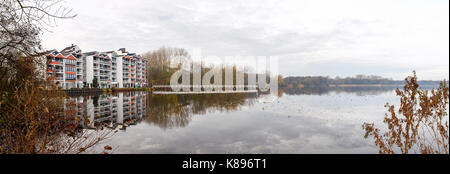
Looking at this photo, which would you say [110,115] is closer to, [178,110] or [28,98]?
[178,110]

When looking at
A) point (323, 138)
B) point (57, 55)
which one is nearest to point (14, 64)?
point (323, 138)

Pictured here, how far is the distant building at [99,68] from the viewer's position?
2035 inches

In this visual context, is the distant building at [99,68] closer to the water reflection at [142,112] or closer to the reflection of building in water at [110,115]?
the water reflection at [142,112]

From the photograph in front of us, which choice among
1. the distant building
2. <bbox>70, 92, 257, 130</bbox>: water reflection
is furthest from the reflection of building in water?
the distant building

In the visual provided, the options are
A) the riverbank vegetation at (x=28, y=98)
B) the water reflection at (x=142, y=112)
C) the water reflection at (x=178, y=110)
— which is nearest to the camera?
the riverbank vegetation at (x=28, y=98)

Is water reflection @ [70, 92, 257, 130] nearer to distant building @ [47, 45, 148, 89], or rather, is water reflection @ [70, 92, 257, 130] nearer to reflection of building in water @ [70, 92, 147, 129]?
reflection of building in water @ [70, 92, 147, 129]

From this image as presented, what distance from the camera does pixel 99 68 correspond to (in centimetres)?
6366

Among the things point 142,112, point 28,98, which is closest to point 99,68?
point 142,112

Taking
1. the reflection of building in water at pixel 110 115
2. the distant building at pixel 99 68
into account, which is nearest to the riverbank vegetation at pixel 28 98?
the reflection of building in water at pixel 110 115

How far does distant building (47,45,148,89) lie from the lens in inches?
2035

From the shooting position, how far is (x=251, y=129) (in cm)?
1072
